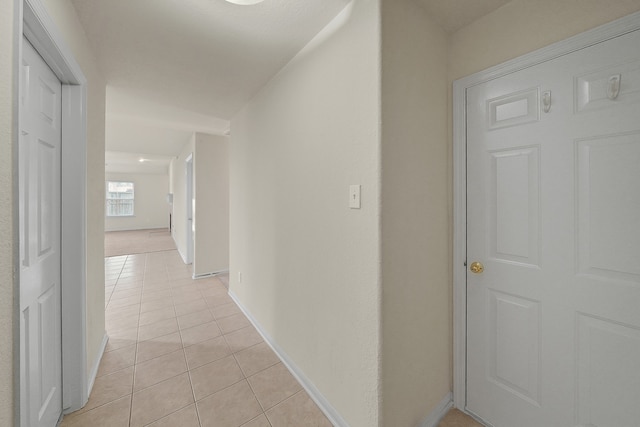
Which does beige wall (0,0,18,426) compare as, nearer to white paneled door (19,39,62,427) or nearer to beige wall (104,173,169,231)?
white paneled door (19,39,62,427)

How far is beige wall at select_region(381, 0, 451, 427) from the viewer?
1271 millimetres

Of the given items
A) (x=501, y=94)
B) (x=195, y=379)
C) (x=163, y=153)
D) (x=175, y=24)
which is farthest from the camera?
(x=163, y=153)

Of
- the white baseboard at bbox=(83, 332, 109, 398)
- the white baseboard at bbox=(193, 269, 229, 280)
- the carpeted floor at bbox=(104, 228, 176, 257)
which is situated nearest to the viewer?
the white baseboard at bbox=(83, 332, 109, 398)

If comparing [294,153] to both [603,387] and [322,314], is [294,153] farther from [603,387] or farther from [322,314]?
[603,387]

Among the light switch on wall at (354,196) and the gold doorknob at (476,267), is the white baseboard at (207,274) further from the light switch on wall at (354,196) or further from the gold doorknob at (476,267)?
the gold doorknob at (476,267)

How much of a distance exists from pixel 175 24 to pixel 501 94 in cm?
201

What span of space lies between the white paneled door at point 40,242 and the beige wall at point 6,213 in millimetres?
156

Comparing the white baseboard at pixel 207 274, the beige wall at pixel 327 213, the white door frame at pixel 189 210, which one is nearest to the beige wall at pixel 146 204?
the white door frame at pixel 189 210

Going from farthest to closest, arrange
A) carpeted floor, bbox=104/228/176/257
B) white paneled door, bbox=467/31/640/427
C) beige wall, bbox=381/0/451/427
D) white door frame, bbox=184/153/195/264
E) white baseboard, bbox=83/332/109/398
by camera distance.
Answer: carpeted floor, bbox=104/228/176/257 < white door frame, bbox=184/153/195/264 < white baseboard, bbox=83/332/109/398 < beige wall, bbox=381/0/451/427 < white paneled door, bbox=467/31/640/427

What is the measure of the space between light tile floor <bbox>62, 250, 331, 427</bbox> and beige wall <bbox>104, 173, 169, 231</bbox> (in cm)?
837

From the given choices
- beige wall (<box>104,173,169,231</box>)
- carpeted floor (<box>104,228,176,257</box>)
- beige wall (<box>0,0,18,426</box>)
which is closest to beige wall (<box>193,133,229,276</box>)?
carpeted floor (<box>104,228,176,257</box>)

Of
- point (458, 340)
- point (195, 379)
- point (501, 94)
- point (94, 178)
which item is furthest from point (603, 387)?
point (94, 178)

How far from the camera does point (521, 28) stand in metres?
1.35

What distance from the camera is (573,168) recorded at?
121 cm
